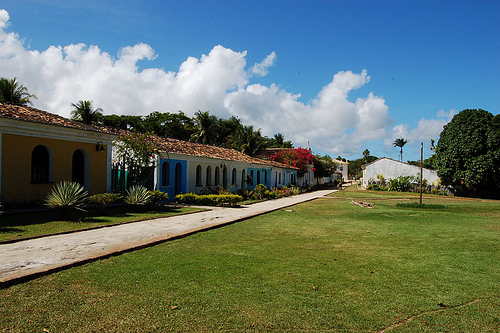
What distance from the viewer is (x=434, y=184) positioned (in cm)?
3825

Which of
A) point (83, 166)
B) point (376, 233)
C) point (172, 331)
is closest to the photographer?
point (172, 331)

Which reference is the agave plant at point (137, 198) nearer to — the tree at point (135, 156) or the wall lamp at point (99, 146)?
the tree at point (135, 156)

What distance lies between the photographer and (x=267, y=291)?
4539 millimetres

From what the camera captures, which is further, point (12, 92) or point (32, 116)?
point (12, 92)

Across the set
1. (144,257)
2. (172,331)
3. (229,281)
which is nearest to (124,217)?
(144,257)

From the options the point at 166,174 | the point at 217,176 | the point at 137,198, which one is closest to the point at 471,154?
the point at 217,176

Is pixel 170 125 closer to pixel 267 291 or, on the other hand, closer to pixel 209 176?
pixel 209 176

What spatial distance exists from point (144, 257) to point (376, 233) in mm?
6715

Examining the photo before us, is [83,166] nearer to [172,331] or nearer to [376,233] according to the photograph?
[376,233]

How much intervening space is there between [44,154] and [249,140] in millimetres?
32049

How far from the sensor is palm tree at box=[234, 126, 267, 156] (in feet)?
144

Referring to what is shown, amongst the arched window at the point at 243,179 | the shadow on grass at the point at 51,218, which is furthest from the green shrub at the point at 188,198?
the arched window at the point at 243,179

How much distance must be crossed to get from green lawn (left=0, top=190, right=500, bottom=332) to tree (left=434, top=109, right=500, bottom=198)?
27.5 m

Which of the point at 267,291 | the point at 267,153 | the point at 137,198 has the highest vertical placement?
the point at 267,153
